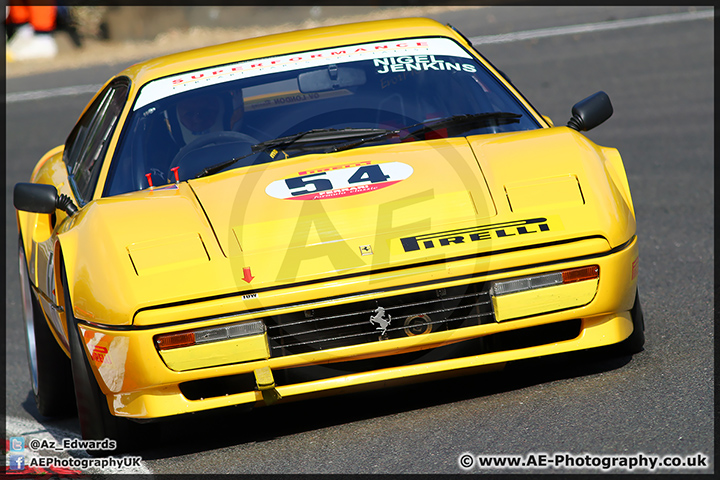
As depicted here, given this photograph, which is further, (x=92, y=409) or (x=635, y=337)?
(x=635, y=337)

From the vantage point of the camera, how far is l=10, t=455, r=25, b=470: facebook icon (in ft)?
12.4

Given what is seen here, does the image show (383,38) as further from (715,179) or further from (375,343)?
(715,179)

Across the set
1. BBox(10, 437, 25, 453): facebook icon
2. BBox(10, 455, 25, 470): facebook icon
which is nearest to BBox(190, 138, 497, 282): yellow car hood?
BBox(10, 455, 25, 470): facebook icon

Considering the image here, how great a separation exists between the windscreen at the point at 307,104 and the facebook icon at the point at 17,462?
1.19 m

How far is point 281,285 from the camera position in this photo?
3287 mm

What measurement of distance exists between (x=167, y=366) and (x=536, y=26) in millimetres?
12267

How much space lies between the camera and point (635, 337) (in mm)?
3844

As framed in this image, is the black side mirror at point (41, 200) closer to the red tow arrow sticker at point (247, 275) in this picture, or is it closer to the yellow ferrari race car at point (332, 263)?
the yellow ferrari race car at point (332, 263)

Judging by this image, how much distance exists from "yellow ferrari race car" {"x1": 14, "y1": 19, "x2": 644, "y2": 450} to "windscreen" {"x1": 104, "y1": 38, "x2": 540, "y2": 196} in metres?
0.03

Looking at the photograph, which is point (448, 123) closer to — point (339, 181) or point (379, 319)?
point (339, 181)

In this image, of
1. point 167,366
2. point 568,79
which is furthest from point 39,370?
point 568,79

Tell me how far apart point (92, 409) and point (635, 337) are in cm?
211

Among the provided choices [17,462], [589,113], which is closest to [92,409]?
[17,462]
